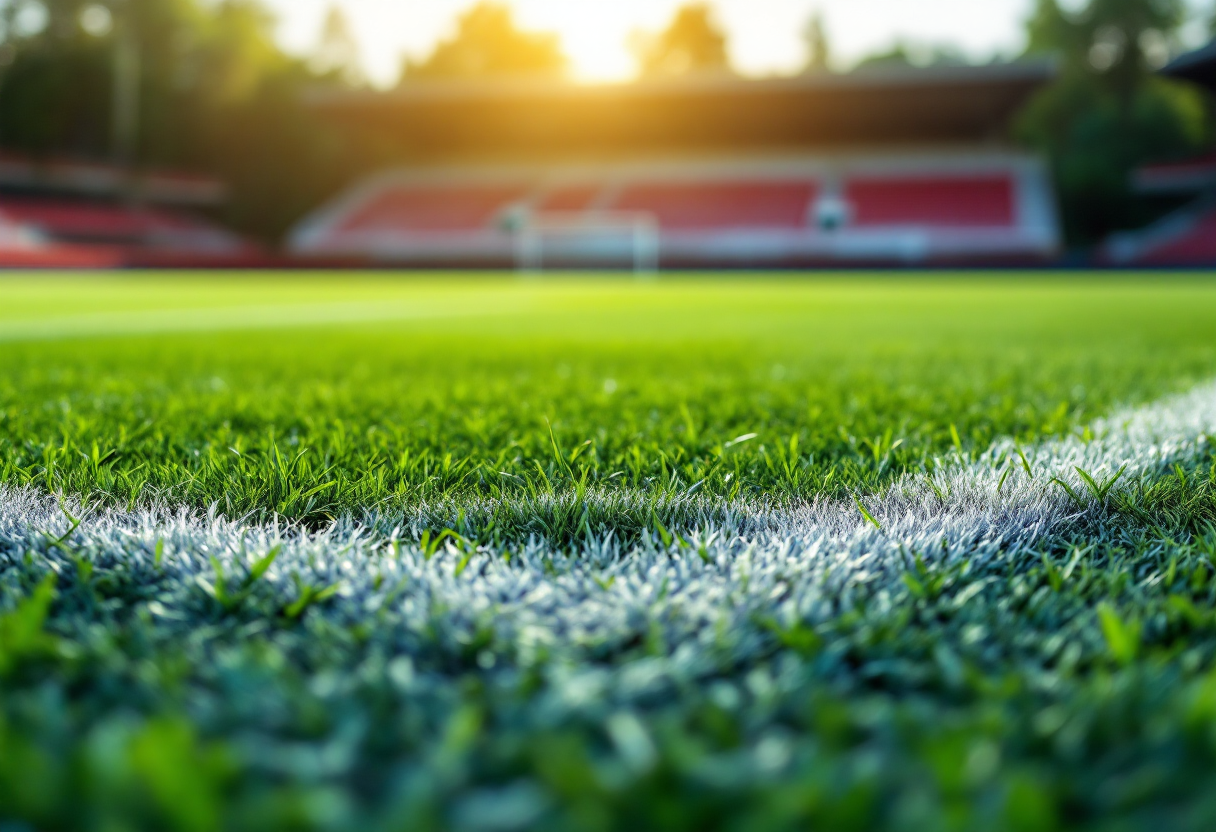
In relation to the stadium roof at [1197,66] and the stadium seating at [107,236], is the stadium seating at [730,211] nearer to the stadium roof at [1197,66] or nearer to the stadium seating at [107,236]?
the stadium seating at [107,236]

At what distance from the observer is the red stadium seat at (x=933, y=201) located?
90.9ft

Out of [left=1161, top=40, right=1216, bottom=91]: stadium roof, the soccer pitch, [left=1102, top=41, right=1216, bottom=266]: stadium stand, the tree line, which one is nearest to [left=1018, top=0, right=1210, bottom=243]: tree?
the tree line

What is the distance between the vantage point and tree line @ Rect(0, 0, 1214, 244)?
31750 millimetres

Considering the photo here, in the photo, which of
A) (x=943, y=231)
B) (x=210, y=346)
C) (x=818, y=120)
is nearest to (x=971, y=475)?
(x=210, y=346)

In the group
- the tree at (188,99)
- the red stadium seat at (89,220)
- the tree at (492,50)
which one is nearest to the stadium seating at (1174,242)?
the tree at (188,99)

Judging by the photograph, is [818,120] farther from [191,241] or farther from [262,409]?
Answer: [262,409]

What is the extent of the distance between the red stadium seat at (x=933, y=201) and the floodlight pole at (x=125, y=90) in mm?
23941

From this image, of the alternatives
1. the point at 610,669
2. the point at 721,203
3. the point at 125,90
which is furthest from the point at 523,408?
the point at 125,90

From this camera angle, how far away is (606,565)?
1.14 meters

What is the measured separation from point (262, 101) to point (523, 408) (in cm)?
3818

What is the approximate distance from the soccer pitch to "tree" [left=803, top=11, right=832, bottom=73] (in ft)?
165

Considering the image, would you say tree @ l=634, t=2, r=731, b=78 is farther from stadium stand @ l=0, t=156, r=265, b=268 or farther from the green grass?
the green grass

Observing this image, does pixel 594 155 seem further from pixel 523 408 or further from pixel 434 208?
pixel 523 408

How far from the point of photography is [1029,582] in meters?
1.05
